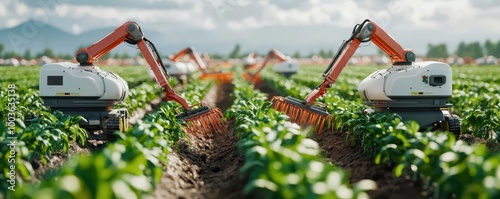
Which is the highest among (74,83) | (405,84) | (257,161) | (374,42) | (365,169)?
(374,42)

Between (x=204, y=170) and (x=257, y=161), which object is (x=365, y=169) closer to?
(x=204, y=170)

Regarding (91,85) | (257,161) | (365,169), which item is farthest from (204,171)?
(257,161)

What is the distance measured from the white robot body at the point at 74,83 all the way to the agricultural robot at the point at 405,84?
4884 mm

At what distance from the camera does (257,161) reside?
668cm

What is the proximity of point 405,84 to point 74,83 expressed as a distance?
6945mm

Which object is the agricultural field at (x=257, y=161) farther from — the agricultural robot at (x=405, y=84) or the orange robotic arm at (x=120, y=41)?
the orange robotic arm at (x=120, y=41)

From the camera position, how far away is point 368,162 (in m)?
9.85

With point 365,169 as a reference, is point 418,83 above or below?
above

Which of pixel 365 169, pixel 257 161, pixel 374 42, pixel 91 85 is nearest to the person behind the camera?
pixel 257 161

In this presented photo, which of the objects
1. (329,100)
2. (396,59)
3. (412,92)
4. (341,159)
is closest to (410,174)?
(341,159)

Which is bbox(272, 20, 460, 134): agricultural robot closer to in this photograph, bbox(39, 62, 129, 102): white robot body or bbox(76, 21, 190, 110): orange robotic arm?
bbox(76, 21, 190, 110): orange robotic arm

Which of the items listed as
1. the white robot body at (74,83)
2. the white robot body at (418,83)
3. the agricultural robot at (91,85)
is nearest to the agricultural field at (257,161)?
the agricultural robot at (91,85)

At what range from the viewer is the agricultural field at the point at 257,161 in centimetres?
544

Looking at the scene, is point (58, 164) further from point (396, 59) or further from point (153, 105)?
point (153, 105)
